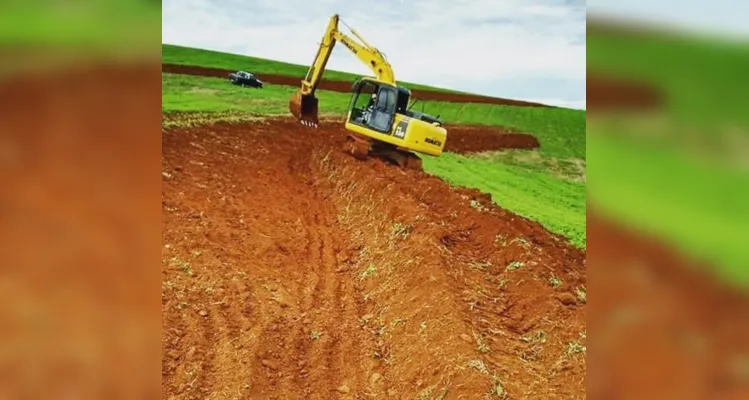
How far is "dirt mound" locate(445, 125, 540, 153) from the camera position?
11.7 meters

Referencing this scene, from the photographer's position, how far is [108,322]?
2.13 meters

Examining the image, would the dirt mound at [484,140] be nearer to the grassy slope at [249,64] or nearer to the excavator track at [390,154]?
the grassy slope at [249,64]

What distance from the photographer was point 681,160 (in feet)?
7.47

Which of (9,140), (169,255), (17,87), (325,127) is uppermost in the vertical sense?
(17,87)

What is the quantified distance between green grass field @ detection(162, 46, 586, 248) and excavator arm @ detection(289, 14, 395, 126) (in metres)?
0.78

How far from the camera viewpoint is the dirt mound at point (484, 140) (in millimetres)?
11688

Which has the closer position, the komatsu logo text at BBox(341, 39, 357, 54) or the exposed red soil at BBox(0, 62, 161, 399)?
the exposed red soil at BBox(0, 62, 161, 399)

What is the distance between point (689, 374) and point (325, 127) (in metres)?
9.36

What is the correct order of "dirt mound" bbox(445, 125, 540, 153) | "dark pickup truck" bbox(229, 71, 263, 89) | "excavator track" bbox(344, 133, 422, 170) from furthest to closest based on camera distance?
"dark pickup truck" bbox(229, 71, 263, 89) < "dirt mound" bbox(445, 125, 540, 153) < "excavator track" bbox(344, 133, 422, 170)

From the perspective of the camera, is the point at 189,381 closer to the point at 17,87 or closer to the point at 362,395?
the point at 362,395

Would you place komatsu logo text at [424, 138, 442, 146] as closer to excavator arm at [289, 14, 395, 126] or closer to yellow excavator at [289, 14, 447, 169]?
yellow excavator at [289, 14, 447, 169]

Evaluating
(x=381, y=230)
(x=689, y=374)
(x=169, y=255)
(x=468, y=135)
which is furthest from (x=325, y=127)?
(x=689, y=374)

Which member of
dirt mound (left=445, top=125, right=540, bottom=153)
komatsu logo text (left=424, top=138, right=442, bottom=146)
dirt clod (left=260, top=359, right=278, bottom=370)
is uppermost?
komatsu logo text (left=424, top=138, right=442, bottom=146)

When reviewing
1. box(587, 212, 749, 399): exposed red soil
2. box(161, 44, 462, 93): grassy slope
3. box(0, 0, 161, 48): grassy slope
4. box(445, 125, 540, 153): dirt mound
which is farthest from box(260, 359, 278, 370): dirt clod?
box(445, 125, 540, 153): dirt mound
